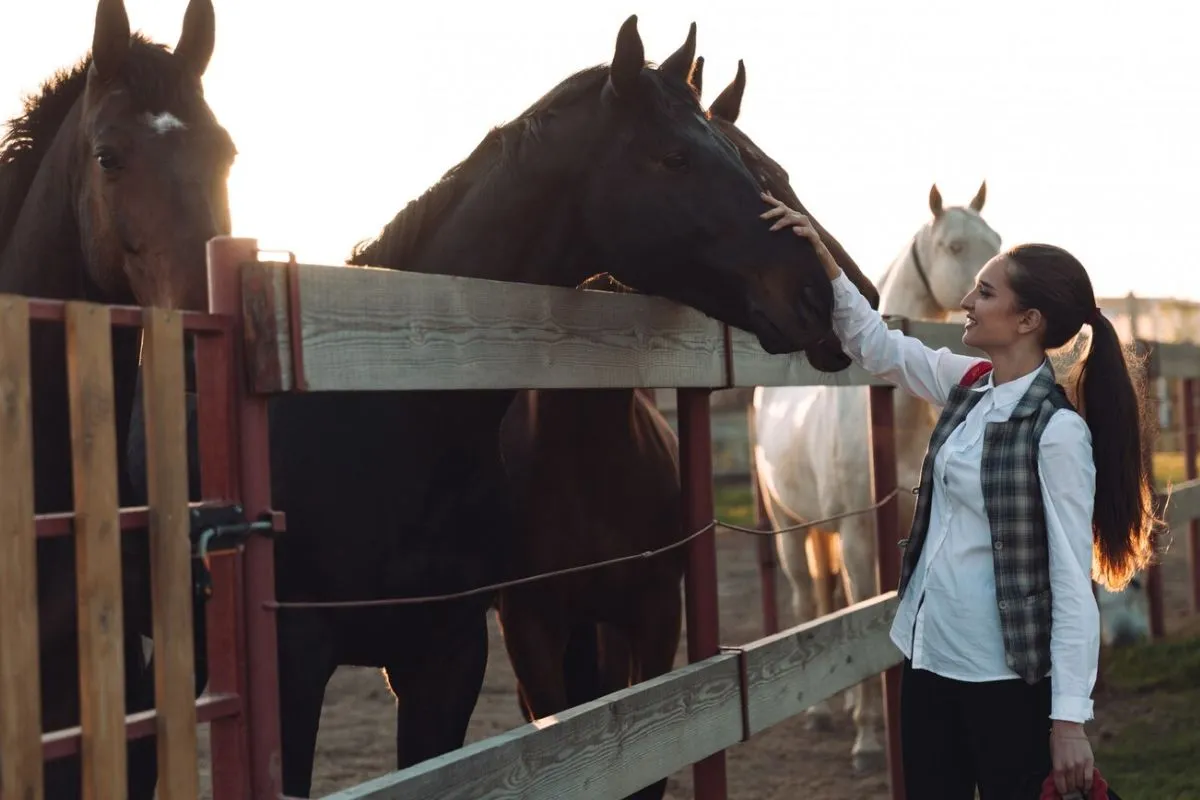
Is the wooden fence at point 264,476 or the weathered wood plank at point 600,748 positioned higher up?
the wooden fence at point 264,476

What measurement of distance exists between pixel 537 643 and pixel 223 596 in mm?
1930

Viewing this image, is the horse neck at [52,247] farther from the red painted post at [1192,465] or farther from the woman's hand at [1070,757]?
the red painted post at [1192,465]

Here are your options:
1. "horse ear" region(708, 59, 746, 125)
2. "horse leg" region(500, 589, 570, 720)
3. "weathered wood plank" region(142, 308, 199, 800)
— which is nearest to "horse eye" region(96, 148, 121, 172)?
"weathered wood plank" region(142, 308, 199, 800)

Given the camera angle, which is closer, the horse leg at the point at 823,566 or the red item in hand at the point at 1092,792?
the red item in hand at the point at 1092,792

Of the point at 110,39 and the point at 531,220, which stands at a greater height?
the point at 110,39

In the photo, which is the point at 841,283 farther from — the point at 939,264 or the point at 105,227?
the point at 939,264

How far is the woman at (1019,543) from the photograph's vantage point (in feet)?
8.03

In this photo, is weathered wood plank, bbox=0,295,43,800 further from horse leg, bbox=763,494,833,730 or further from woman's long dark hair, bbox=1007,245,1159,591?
horse leg, bbox=763,494,833,730

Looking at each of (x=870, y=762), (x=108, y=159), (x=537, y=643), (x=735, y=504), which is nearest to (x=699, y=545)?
(x=537, y=643)

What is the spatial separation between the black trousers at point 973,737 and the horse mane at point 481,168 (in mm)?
1501

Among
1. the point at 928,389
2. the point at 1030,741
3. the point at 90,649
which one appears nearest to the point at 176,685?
the point at 90,649

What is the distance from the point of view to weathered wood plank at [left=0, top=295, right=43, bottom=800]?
163 cm

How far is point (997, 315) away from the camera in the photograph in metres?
2.68

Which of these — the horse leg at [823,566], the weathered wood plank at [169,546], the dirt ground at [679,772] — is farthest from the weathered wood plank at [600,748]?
the horse leg at [823,566]
